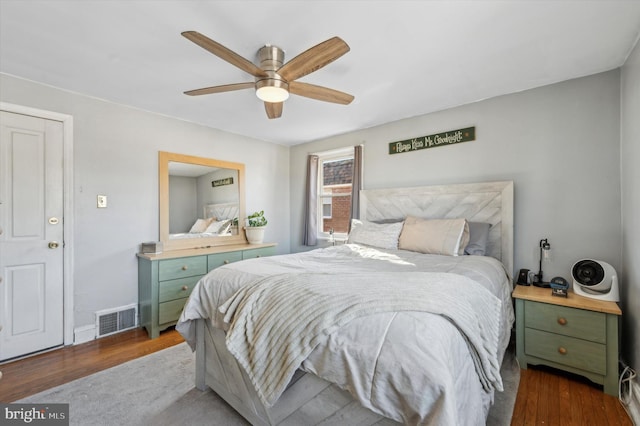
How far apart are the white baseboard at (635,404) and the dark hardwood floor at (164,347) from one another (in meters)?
0.03

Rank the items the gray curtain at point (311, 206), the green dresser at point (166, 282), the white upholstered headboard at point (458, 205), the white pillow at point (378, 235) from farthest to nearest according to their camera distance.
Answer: the gray curtain at point (311, 206), the white pillow at point (378, 235), the green dresser at point (166, 282), the white upholstered headboard at point (458, 205)

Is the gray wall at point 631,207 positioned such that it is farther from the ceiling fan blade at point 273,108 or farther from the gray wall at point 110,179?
the gray wall at point 110,179

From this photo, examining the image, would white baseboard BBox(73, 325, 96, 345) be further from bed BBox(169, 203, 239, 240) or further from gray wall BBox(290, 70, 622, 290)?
gray wall BBox(290, 70, 622, 290)

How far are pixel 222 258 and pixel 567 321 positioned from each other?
10.7 ft

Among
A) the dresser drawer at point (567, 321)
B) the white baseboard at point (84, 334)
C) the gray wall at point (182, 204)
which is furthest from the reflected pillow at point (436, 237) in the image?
the white baseboard at point (84, 334)

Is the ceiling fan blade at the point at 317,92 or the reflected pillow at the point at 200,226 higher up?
the ceiling fan blade at the point at 317,92

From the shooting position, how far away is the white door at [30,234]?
235 centimetres

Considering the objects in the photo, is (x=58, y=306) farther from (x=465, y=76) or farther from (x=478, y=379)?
(x=465, y=76)

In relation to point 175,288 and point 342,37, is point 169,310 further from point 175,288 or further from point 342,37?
point 342,37

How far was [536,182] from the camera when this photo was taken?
2.56 meters

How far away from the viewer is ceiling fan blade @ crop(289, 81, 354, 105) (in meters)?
1.99

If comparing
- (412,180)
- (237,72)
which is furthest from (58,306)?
(412,180)
